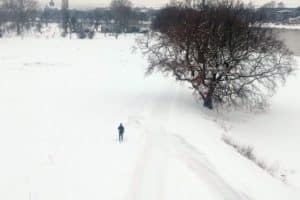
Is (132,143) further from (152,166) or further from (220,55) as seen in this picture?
(220,55)

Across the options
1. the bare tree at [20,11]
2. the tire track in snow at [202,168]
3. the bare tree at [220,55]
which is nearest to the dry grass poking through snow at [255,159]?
the tire track in snow at [202,168]

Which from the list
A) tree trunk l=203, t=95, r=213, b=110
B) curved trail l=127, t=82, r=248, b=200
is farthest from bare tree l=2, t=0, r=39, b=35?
curved trail l=127, t=82, r=248, b=200

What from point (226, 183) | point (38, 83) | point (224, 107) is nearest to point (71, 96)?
point (38, 83)

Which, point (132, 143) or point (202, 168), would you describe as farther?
point (132, 143)

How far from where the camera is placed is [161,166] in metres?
16.0

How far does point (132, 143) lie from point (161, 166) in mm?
3036

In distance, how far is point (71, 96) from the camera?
95.9 ft

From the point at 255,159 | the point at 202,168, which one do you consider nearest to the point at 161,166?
the point at 202,168

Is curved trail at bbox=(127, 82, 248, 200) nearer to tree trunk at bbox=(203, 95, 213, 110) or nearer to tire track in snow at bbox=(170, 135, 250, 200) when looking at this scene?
tire track in snow at bbox=(170, 135, 250, 200)

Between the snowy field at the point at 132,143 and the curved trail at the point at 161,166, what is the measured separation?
0.11 ft

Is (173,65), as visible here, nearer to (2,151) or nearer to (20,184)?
(2,151)

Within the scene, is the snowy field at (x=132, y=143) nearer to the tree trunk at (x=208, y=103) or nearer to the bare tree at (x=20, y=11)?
the tree trunk at (x=208, y=103)

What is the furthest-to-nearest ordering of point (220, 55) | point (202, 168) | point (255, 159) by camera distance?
point (220, 55) → point (255, 159) → point (202, 168)

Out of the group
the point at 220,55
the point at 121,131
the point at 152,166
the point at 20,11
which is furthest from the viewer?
the point at 20,11
